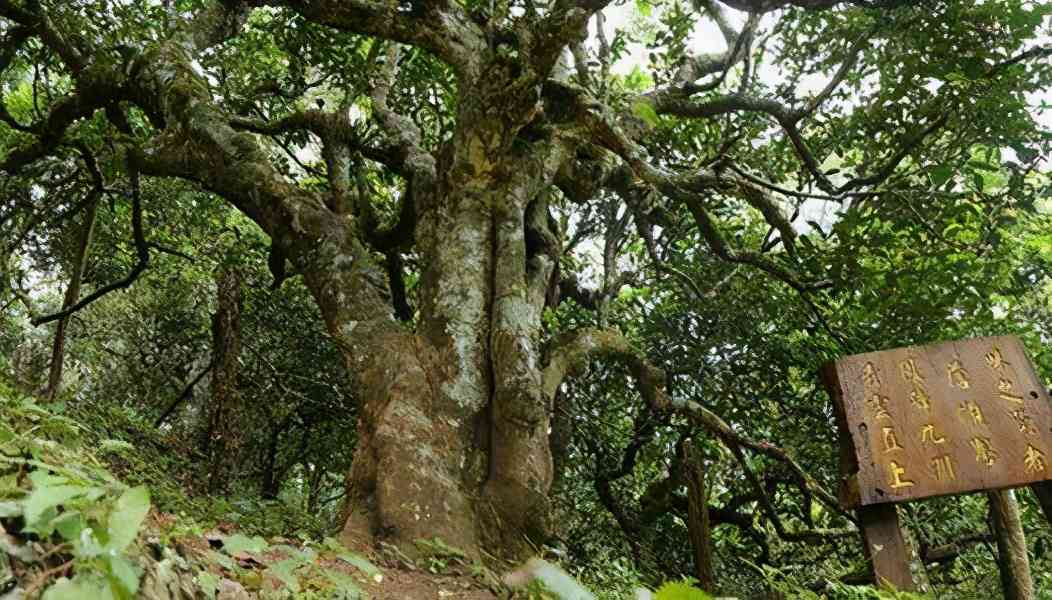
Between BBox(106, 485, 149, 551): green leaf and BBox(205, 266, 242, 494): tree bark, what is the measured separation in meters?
3.85

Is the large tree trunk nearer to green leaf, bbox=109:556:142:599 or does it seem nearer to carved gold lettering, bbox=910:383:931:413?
carved gold lettering, bbox=910:383:931:413

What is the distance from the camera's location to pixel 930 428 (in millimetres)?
3543

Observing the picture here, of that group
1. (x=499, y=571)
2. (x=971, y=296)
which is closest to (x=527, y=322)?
(x=499, y=571)

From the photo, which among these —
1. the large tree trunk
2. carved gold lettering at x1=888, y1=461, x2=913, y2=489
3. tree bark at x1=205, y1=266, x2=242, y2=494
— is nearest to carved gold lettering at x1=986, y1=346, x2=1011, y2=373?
carved gold lettering at x1=888, y1=461, x2=913, y2=489

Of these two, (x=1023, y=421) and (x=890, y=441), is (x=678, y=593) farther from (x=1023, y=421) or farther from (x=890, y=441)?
(x=1023, y=421)

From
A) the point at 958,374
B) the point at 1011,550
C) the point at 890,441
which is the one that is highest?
the point at 958,374

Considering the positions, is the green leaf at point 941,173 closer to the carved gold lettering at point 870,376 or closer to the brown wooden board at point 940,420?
the brown wooden board at point 940,420

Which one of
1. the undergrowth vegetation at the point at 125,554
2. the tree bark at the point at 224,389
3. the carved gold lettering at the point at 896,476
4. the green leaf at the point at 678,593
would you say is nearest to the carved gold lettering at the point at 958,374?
the carved gold lettering at the point at 896,476

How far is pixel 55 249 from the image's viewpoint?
719 cm

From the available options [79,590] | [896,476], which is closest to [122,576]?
[79,590]

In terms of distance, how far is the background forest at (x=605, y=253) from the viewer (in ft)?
14.0

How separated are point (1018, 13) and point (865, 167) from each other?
1.49 m

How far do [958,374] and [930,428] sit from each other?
332mm

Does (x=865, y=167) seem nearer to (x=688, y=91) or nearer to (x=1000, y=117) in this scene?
(x=1000, y=117)
